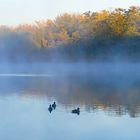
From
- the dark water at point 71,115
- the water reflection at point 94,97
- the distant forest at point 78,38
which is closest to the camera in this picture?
the dark water at point 71,115

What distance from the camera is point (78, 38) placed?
43219mm

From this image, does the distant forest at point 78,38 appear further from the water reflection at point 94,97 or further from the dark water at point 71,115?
the dark water at point 71,115

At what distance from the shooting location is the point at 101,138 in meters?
10.8

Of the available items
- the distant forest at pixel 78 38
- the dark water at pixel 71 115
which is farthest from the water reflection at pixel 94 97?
the distant forest at pixel 78 38

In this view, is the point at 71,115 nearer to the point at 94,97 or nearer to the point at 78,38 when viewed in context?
the point at 94,97

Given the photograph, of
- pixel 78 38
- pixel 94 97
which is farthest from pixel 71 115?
pixel 78 38

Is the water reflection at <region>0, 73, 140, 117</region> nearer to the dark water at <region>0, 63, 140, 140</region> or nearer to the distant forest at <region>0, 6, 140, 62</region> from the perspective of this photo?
the dark water at <region>0, 63, 140, 140</region>

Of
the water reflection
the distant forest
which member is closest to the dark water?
the water reflection

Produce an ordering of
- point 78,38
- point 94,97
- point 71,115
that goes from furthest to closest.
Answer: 1. point 78,38
2. point 94,97
3. point 71,115

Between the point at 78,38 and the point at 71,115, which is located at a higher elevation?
the point at 78,38

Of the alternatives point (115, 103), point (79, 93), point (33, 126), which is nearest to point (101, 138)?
point (33, 126)

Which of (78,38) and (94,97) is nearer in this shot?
(94,97)

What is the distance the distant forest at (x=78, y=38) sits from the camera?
1603 inches

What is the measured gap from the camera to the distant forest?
40.7 meters
